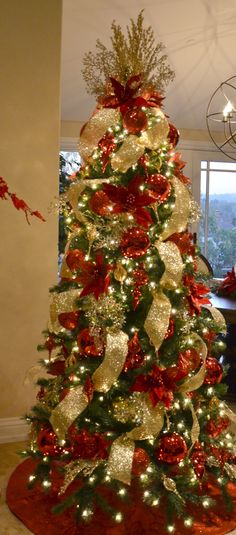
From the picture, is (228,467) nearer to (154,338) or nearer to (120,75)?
A: (154,338)

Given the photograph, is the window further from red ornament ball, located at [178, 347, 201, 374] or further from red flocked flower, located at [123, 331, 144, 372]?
red flocked flower, located at [123, 331, 144, 372]

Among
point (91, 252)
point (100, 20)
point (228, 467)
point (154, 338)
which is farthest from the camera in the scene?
point (100, 20)

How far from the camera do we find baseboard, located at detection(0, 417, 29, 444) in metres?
3.07

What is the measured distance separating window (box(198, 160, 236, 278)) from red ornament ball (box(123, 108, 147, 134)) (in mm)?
3406

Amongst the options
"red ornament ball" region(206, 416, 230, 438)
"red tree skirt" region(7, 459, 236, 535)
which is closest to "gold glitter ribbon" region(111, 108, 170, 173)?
"red ornament ball" region(206, 416, 230, 438)

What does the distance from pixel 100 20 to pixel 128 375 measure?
8.46 feet

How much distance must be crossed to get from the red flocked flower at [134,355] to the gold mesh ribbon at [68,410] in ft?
0.67

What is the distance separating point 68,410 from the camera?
2.14 m

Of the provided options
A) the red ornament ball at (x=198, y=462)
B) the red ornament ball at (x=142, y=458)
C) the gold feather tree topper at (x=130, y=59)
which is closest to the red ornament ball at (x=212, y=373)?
the red ornament ball at (x=198, y=462)

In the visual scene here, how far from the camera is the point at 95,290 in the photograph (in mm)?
2109

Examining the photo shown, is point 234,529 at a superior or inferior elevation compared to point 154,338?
inferior

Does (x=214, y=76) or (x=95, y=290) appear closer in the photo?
(x=95, y=290)

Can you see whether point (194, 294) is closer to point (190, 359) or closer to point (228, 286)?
point (190, 359)

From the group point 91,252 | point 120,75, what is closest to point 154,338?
point 91,252
